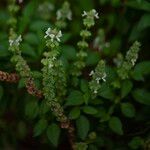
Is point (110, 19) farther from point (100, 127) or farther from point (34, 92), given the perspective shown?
point (34, 92)

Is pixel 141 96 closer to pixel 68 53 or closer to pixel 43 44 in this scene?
pixel 68 53

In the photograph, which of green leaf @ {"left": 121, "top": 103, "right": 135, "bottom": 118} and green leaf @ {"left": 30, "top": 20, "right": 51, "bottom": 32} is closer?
green leaf @ {"left": 121, "top": 103, "right": 135, "bottom": 118}

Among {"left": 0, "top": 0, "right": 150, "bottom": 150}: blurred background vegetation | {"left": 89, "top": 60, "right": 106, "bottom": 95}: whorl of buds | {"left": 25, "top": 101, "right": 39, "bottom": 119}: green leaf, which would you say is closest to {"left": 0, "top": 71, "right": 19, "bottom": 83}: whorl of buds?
{"left": 0, "top": 0, "right": 150, "bottom": 150}: blurred background vegetation

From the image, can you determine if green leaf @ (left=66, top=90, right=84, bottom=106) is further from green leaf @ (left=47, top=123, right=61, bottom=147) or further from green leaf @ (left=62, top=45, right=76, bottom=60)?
green leaf @ (left=62, top=45, right=76, bottom=60)

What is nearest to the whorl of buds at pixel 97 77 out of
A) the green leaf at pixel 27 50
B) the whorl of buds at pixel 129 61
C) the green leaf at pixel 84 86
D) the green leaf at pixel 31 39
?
the green leaf at pixel 84 86

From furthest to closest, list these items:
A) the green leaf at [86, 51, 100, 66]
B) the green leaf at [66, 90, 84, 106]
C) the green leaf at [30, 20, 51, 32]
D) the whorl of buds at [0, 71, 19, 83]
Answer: the green leaf at [30, 20, 51, 32], the green leaf at [86, 51, 100, 66], the green leaf at [66, 90, 84, 106], the whorl of buds at [0, 71, 19, 83]

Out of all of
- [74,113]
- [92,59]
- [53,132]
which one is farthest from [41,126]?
[92,59]
